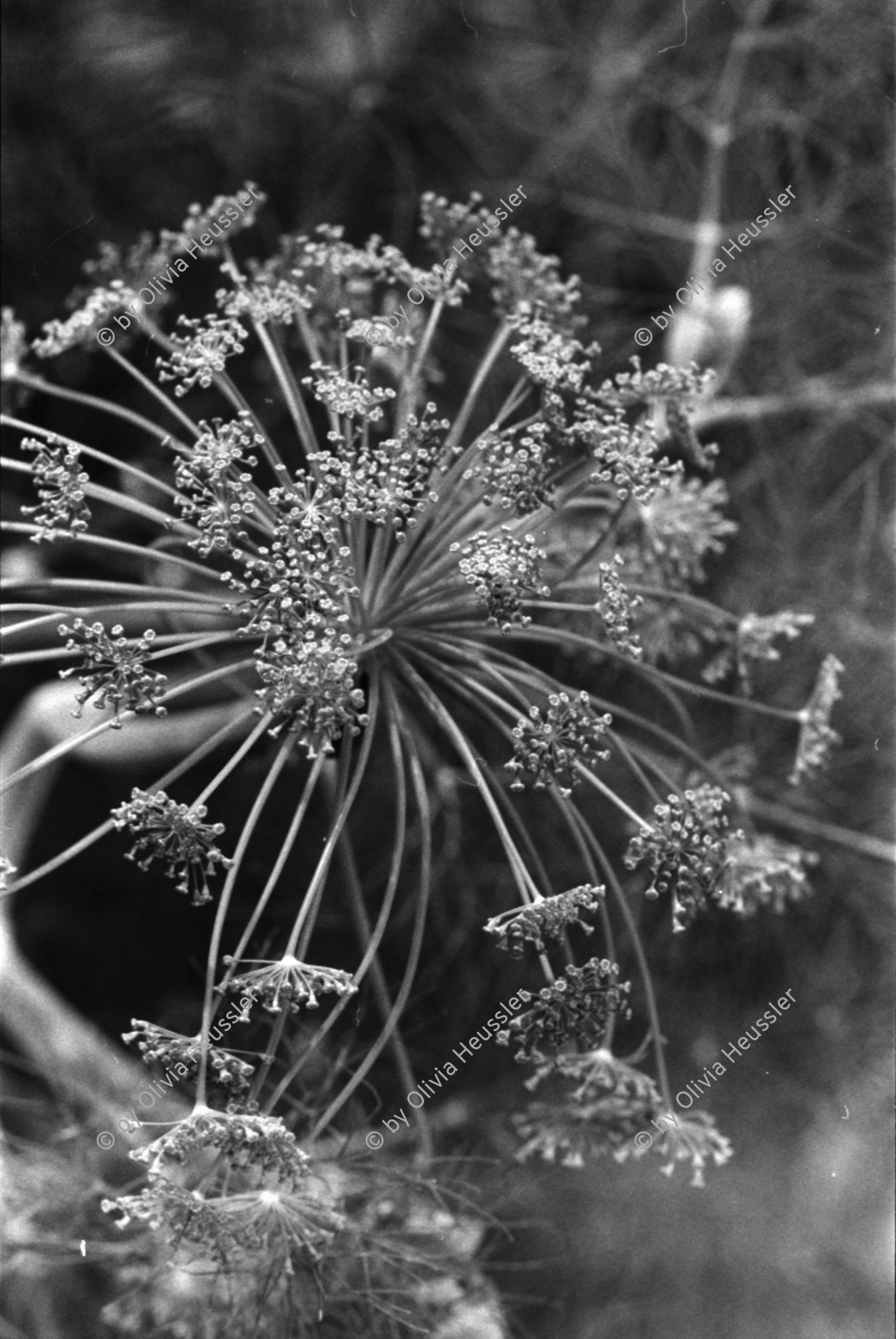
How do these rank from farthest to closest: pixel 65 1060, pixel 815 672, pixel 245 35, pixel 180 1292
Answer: pixel 245 35, pixel 815 672, pixel 65 1060, pixel 180 1292

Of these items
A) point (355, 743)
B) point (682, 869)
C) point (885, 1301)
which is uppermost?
point (355, 743)

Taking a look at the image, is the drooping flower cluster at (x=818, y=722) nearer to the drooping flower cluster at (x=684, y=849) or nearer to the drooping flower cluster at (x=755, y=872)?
the drooping flower cluster at (x=755, y=872)

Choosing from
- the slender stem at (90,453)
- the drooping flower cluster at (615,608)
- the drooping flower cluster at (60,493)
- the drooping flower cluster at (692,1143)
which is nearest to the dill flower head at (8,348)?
the slender stem at (90,453)

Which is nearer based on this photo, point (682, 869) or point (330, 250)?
point (682, 869)

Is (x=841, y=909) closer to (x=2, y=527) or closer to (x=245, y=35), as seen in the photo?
(x=2, y=527)

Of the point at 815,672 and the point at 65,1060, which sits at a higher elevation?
the point at 815,672

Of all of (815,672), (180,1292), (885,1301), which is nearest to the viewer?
(180,1292)

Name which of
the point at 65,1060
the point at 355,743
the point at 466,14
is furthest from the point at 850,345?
the point at 65,1060
